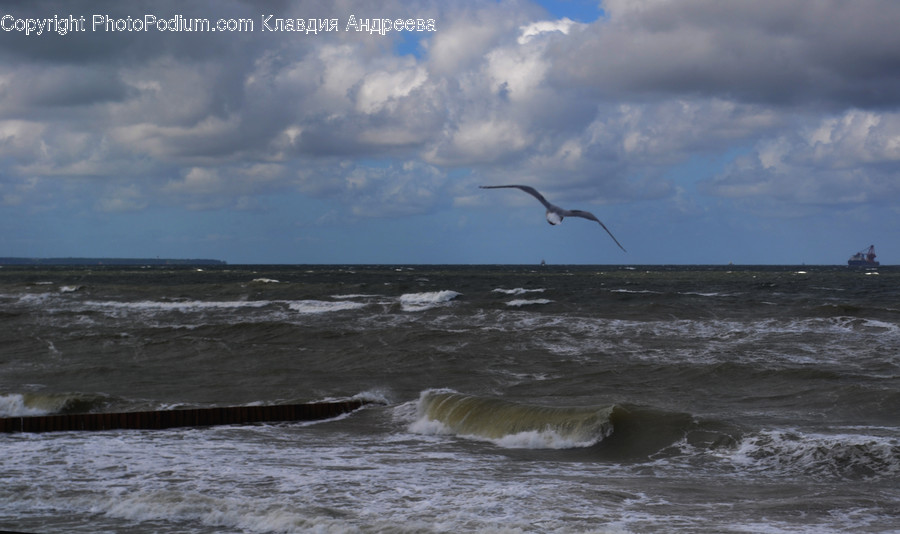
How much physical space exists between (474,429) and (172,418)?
5196 millimetres

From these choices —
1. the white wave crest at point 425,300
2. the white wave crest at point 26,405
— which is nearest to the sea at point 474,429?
the white wave crest at point 26,405

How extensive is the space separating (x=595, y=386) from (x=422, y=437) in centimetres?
629

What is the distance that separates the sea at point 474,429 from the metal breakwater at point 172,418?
0.35m

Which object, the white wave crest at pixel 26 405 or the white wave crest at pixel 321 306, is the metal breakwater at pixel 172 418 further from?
the white wave crest at pixel 321 306

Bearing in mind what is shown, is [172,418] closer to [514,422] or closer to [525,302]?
[514,422]

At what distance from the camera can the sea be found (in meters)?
9.16

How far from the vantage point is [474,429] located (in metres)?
14.9

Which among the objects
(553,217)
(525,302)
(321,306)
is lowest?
(321,306)

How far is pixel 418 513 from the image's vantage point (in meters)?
9.02

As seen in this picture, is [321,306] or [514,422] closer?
[514,422]

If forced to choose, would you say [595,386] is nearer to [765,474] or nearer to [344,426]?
[344,426]

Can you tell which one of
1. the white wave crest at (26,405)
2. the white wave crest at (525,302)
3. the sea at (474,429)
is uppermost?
the white wave crest at (525,302)

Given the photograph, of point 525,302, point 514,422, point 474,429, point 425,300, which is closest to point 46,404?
point 474,429

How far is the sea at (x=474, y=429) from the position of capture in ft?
30.0
